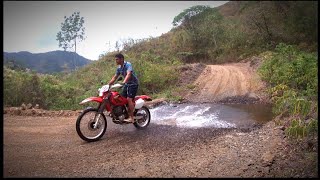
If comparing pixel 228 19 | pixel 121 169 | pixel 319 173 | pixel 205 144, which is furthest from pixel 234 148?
pixel 228 19

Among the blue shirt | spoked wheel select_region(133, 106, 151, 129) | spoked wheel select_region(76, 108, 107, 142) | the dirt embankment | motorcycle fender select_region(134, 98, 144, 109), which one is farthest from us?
the dirt embankment

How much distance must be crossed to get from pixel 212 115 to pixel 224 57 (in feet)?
59.4

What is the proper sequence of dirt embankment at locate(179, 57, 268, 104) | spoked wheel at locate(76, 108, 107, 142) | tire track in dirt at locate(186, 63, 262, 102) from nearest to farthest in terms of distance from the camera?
spoked wheel at locate(76, 108, 107, 142), dirt embankment at locate(179, 57, 268, 104), tire track in dirt at locate(186, 63, 262, 102)

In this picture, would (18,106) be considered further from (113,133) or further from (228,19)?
(228,19)

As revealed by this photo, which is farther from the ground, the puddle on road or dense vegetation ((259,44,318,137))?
dense vegetation ((259,44,318,137))

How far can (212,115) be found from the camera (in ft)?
27.9

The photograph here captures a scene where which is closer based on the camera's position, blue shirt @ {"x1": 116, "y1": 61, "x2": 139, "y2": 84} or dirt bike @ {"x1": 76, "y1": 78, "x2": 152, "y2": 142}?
dirt bike @ {"x1": 76, "y1": 78, "x2": 152, "y2": 142}

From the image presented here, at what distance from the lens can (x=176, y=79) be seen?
48.8ft

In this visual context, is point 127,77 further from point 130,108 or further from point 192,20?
point 192,20

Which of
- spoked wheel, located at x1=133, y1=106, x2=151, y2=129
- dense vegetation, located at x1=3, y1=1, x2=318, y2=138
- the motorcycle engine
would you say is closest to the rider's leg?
the motorcycle engine

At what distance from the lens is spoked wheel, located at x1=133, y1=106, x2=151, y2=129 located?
22.5 feet

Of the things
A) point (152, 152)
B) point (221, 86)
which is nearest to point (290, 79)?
point (221, 86)

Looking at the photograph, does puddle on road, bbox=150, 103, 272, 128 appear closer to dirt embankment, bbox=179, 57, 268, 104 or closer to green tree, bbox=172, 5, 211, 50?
dirt embankment, bbox=179, 57, 268, 104

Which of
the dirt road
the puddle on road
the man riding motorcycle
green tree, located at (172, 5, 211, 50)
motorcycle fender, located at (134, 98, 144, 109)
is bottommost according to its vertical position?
the dirt road
